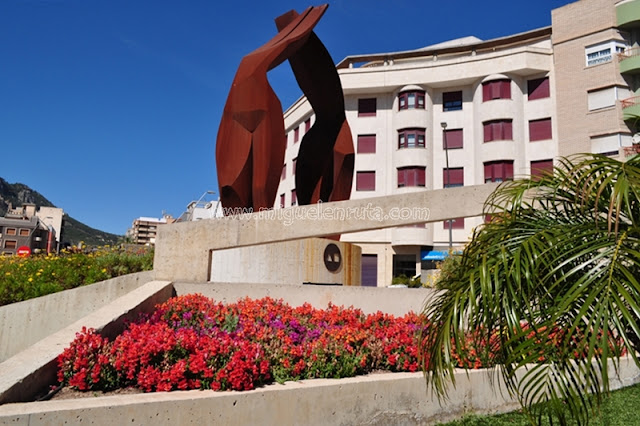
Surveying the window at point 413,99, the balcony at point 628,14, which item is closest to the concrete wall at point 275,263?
the window at point 413,99

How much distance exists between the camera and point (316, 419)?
14.0 feet

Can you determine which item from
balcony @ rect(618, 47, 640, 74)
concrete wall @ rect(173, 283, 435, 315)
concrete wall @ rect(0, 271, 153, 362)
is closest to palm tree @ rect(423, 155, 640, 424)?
concrete wall @ rect(173, 283, 435, 315)

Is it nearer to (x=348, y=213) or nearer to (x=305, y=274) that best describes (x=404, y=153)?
(x=305, y=274)

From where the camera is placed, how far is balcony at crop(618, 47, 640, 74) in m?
27.3

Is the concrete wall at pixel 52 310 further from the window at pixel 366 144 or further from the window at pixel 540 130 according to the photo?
the window at pixel 540 130

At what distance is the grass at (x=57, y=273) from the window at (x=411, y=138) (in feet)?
79.9

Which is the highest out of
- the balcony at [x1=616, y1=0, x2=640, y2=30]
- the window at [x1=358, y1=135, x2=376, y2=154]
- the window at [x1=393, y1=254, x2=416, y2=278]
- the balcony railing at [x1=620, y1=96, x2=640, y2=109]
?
the balcony at [x1=616, y1=0, x2=640, y2=30]

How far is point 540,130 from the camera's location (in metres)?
30.6

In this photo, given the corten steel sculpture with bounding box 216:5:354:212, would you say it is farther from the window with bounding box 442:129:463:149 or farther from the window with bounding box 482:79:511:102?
the window with bounding box 482:79:511:102

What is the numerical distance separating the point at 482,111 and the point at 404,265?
37.7ft

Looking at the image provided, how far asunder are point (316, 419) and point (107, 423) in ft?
5.73

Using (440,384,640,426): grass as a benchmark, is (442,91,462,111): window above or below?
above

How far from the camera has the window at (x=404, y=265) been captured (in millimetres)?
31453

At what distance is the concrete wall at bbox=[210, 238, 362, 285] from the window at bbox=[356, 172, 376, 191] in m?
21.5
